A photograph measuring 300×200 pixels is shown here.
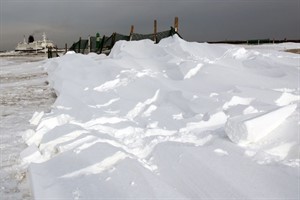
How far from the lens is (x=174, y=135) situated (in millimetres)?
3291

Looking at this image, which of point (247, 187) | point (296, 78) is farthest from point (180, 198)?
point (296, 78)

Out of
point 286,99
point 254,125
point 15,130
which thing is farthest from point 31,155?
point 286,99

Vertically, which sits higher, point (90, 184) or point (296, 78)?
point (296, 78)

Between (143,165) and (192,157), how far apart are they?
1.37ft

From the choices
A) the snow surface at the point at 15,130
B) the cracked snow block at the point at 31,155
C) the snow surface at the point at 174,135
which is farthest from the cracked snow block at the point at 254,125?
the cracked snow block at the point at 31,155

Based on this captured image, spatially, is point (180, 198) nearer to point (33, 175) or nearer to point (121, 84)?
point (33, 175)

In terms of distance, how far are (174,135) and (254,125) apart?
927mm

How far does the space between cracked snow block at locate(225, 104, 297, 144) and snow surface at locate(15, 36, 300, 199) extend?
0.01m

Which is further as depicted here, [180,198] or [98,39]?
[98,39]

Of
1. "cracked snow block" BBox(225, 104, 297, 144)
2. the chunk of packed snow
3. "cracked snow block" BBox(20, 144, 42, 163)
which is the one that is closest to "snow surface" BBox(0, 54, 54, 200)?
"cracked snow block" BBox(20, 144, 42, 163)

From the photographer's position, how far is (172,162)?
257 centimetres

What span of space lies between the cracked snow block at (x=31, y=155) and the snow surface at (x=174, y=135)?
11 millimetres

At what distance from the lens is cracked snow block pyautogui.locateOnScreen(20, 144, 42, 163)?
3.32m

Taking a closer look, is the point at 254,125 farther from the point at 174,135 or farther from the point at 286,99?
the point at 286,99
